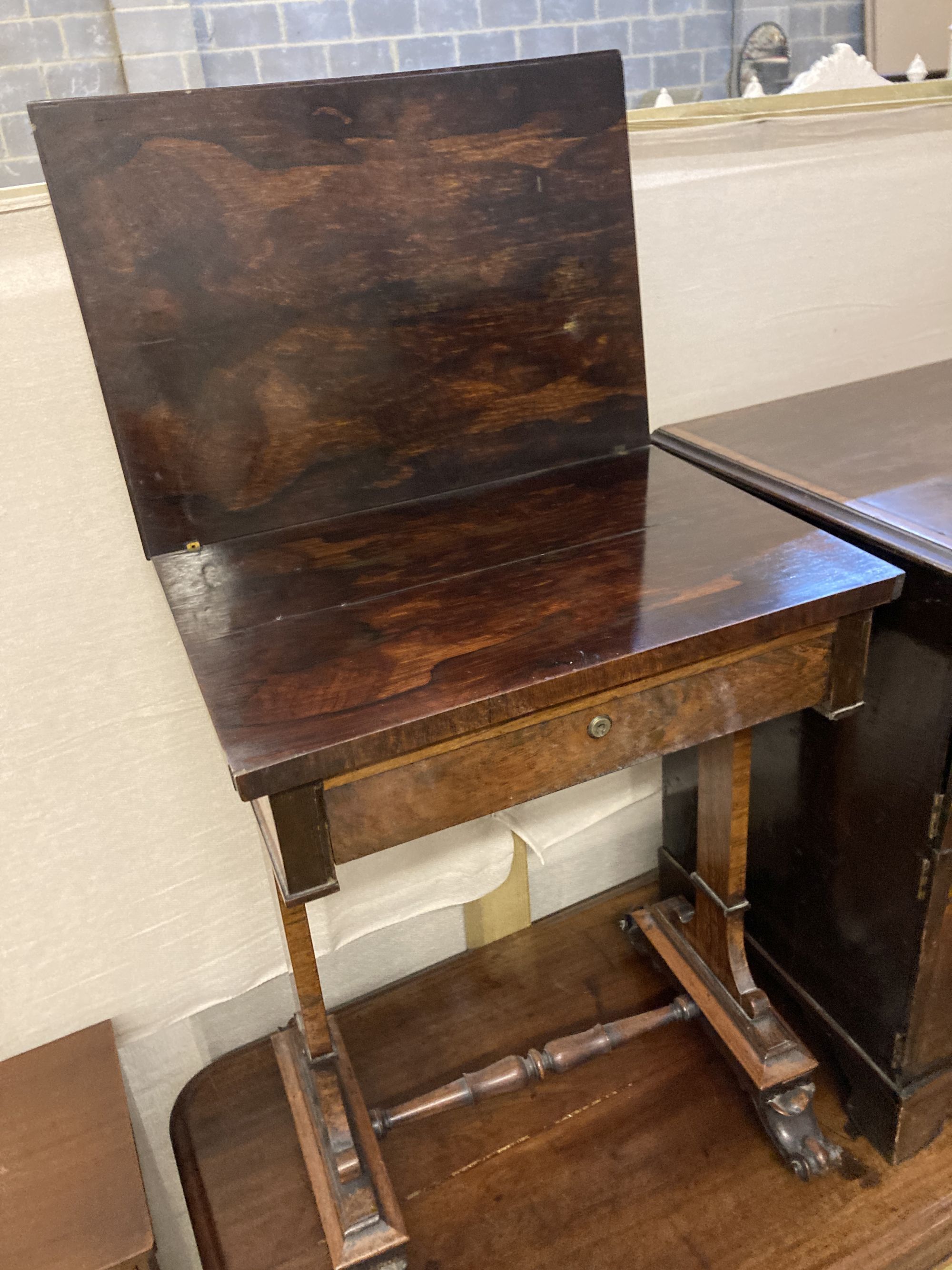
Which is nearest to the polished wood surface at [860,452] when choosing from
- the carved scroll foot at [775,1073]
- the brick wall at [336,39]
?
the carved scroll foot at [775,1073]

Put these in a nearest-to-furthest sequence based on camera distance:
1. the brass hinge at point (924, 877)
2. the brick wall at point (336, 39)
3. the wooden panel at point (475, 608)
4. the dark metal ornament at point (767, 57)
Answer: the wooden panel at point (475, 608) < the brass hinge at point (924, 877) < the brick wall at point (336, 39) < the dark metal ornament at point (767, 57)

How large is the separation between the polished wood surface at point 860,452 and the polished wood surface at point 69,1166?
3.05 feet

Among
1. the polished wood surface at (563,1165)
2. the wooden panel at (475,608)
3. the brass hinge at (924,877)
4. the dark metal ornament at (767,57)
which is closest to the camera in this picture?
the wooden panel at (475,608)

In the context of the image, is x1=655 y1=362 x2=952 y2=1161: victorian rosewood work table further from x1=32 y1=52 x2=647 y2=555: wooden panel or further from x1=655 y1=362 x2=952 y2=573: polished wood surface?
x1=32 y1=52 x2=647 y2=555: wooden panel

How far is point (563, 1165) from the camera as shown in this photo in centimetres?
107

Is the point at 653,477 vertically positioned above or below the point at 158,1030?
above

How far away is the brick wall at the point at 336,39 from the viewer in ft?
10.9

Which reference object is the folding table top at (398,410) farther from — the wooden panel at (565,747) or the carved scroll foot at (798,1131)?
the carved scroll foot at (798,1131)

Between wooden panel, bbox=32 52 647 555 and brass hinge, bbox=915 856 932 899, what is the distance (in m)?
0.53

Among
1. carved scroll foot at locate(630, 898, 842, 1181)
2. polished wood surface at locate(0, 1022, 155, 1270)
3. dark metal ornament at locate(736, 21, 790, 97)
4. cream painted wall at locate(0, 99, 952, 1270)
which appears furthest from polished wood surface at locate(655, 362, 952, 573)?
dark metal ornament at locate(736, 21, 790, 97)

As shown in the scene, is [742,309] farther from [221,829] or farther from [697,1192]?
[697,1192]

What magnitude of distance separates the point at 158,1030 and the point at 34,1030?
0.48 ft

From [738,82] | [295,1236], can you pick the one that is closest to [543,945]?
[295,1236]

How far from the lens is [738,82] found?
4207mm
